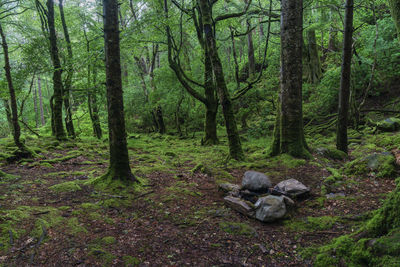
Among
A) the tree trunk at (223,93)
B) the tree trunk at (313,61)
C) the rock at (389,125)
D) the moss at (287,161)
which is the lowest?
the moss at (287,161)

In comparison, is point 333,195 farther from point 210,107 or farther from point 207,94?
point 207,94

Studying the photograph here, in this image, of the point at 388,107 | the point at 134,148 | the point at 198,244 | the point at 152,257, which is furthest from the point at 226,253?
the point at 388,107

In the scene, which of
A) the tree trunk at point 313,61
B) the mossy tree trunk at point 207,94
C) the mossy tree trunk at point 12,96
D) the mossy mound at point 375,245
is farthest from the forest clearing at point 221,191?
the tree trunk at point 313,61

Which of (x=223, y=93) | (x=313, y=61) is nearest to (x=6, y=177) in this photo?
(x=223, y=93)

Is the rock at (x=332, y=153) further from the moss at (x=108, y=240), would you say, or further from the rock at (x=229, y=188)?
the moss at (x=108, y=240)

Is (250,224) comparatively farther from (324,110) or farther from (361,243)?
(324,110)

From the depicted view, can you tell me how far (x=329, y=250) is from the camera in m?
2.80

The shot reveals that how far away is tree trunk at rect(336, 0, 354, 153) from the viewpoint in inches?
263

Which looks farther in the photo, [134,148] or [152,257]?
[134,148]

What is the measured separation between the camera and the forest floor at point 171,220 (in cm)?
321

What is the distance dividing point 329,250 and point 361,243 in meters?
0.52

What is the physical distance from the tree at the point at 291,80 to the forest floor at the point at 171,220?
59 cm

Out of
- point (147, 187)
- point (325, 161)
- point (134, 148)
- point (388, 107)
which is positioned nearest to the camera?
point (147, 187)

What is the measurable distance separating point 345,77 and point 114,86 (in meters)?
6.66
